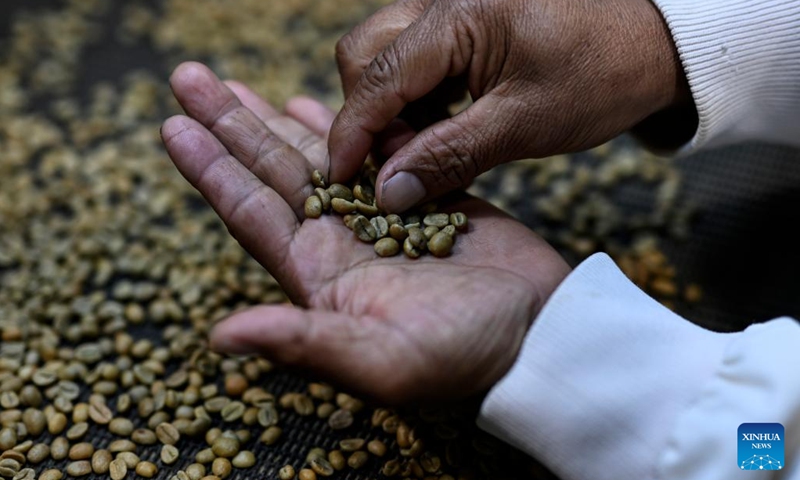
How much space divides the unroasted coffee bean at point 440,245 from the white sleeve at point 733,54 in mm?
532

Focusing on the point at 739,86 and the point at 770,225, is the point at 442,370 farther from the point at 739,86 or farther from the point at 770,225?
the point at 770,225

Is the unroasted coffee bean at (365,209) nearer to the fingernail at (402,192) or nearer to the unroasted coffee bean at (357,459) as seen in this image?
the fingernail at (402,192)

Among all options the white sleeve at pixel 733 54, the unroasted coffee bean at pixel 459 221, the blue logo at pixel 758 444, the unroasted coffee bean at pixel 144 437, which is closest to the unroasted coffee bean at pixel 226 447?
the unroasted coffee bean at pixel 144 437

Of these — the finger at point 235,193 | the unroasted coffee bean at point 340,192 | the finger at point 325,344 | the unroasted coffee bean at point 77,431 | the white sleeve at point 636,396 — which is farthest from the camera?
the unroasted coffee bean at point 77,431

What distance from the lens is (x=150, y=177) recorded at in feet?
6.35

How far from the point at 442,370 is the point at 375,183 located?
409 mm

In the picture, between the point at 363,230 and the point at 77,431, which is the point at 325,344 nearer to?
the point at 363,230

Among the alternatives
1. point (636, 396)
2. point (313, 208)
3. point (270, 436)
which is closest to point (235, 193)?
point (313, 208)

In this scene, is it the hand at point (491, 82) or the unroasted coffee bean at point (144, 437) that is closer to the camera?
the hand at point (491, 82)

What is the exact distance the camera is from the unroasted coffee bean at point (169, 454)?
1.31 meters

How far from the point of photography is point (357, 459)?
129 cm

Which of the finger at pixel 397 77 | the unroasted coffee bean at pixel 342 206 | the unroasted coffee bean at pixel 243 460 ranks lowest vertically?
the unroasted coffee bean at pixel 243 460

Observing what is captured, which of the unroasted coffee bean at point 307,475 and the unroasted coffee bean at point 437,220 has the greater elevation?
the unroasted coffee bean at point 437,220

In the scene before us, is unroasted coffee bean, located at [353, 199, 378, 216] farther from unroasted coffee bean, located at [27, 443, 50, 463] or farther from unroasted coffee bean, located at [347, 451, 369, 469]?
unroasted coffee bean, located at [27, 443, 50, 463]
